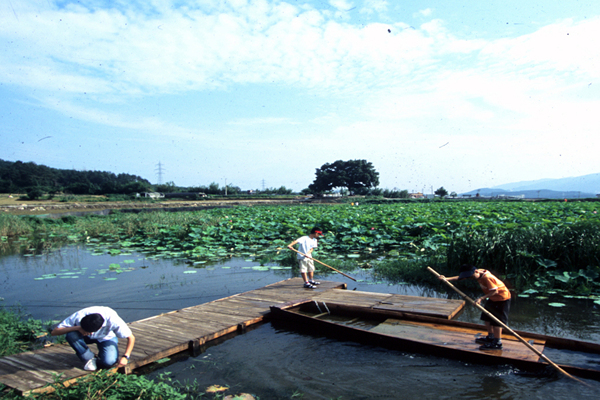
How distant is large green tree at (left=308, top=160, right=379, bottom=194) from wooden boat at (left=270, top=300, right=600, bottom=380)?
61.2 metres

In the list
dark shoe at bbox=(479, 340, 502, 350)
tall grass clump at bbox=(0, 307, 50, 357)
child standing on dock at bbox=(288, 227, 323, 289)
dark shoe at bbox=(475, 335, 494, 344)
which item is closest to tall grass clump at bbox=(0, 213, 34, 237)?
tall grass clump at bbox=(0, 307, 50, 357)

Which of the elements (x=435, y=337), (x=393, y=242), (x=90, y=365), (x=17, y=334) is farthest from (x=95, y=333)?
(x=393, y=242)

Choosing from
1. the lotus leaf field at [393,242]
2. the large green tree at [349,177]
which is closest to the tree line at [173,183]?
the large green tree at [349,177]

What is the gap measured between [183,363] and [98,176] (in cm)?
8225

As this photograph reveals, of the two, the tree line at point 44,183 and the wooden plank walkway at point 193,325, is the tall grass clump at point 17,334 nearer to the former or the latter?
the wooden plank walkway at point 193,325

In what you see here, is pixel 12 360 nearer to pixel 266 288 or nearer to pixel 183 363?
pixel 183 363

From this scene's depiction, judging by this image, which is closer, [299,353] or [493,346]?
[493,346]

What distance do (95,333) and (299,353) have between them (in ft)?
7.99

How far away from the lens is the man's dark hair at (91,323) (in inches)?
138

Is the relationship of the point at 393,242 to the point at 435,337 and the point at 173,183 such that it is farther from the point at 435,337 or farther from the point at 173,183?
the point at 173,183

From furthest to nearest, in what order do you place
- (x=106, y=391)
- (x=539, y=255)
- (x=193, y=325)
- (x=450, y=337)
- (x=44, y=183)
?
(x=44, y=183)
(x=539, y=255)
(x=193, y=325)
(x=450, y=337)
(x=106, y=391)

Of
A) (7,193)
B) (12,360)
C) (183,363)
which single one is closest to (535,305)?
(183,363)

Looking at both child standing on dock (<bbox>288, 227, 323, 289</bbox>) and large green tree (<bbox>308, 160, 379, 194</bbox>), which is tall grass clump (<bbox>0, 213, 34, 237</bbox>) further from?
large green tree (<bbox>308, 160, 379, 194</bbox>)

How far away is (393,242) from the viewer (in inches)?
470
